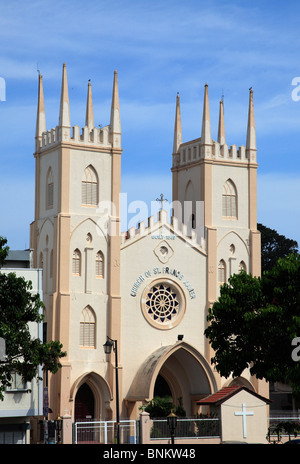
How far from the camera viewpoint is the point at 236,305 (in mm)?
49438

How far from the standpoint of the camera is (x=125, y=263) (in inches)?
2372

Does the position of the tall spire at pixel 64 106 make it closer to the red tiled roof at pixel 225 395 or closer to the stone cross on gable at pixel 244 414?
the red tiled roof at pixel 225 395

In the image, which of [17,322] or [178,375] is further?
[178,375]

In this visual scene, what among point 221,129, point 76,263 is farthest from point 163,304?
point 221,129

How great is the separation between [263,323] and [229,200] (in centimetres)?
1827

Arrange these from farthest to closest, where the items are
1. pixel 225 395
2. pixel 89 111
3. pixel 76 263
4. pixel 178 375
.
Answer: pixel 178 375 → pixel 89 111 → pixel 76 263 → pixel 225 395

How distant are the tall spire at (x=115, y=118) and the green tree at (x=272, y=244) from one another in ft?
125

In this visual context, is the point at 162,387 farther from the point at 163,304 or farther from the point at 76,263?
the point at 76,263

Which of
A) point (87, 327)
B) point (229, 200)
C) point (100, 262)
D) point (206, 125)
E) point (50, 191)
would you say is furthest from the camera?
point (229, 200)

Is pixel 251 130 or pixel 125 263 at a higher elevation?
pixel 251 130

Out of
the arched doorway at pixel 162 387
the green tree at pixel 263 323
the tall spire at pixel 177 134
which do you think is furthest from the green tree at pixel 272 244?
the green tree at pixel 263 323

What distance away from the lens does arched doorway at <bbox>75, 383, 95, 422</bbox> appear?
192 ft

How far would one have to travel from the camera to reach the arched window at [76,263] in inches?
2307
